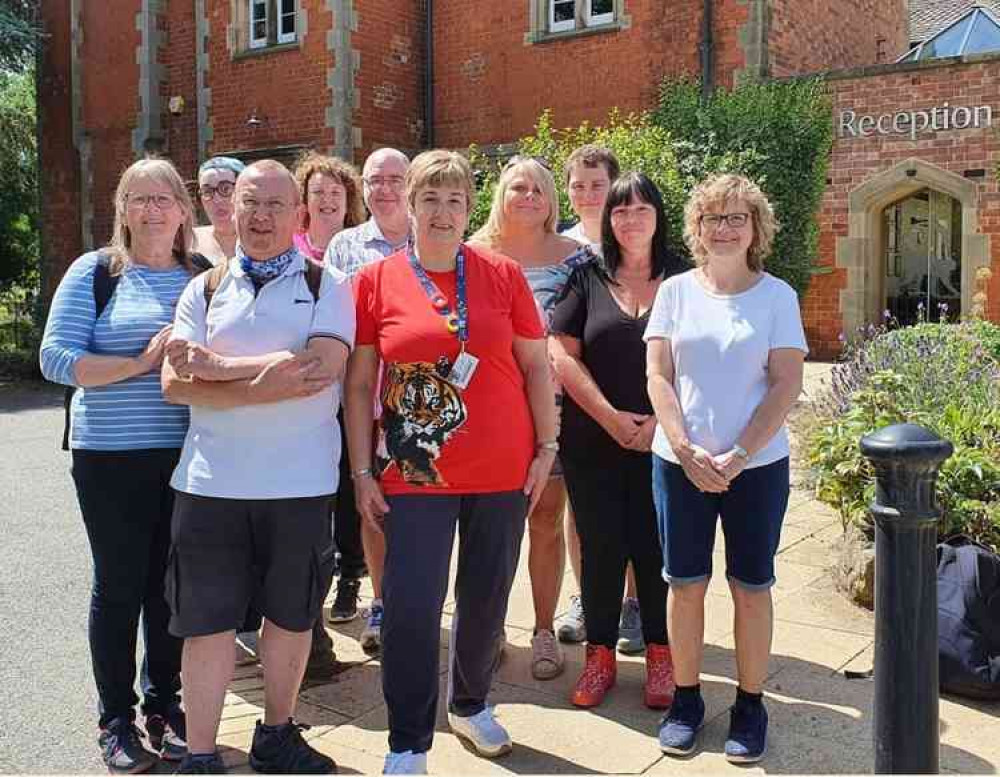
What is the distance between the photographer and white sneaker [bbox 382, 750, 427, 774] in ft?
10.7

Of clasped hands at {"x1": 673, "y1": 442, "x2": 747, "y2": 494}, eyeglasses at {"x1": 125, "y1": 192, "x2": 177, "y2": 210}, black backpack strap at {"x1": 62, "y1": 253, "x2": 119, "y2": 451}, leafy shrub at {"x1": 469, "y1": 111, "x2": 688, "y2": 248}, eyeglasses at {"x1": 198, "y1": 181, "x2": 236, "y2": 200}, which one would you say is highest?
leafy shrub at {"x1": 469, "y1": 111, "x2": 688, "y2": 248}

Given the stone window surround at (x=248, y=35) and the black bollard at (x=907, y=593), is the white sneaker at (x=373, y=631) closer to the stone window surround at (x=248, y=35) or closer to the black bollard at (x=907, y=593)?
the black bollard at (x=907, y=593)

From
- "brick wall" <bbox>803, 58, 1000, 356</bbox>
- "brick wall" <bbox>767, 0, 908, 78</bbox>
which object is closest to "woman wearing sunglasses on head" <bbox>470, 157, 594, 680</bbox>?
"brick wall" <bbox>803, 58, 1000, 356</bbox>

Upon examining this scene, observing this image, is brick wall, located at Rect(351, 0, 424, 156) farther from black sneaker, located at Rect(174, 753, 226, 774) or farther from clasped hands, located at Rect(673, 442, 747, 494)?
black sneaker, located at Rect(174, 753, 226, 774)

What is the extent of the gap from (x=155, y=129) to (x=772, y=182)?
12257mm

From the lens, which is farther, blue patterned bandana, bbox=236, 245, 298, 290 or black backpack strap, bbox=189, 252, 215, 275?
black backpack strap, bbox=189, 252, 215, 275

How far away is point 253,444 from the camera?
3.17m

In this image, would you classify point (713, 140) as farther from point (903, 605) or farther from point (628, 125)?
point (903, 605)

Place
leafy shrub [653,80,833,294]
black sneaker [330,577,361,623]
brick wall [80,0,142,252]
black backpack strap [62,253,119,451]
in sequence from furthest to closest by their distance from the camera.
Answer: brick wall [80,0,142,252]
leafy shrub [653,80,833,294]
black sneaker [330,577,361,623]
black backpack strap [62,253,119,451]

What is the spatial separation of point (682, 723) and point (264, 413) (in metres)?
1.73

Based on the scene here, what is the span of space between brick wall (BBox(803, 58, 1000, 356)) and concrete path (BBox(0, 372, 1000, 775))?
31.6 feet

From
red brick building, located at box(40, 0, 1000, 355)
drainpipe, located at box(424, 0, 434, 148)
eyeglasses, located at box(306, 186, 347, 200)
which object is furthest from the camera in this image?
drainpipe, located at box(424, 0, 434, 148)

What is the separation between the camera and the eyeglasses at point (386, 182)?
14.8ft

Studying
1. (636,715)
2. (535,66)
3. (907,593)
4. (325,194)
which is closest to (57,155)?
(535,66)
